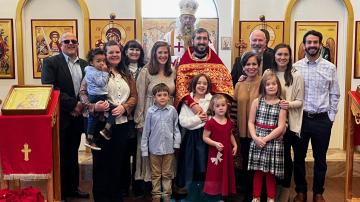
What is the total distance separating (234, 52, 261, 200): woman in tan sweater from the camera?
374 centimetres

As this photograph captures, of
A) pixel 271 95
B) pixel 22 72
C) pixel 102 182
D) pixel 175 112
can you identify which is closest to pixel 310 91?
pixel 271 95

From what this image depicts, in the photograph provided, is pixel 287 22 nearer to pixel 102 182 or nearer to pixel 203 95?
pixel 203 95

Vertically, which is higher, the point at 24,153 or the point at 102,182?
the point at 24,153

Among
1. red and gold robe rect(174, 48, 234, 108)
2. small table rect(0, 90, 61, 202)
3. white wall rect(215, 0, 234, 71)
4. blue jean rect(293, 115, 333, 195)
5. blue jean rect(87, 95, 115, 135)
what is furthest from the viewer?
white wall rect(215, 0, 234, 71)

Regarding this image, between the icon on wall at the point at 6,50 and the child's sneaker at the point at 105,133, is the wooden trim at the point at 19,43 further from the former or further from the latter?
the child's sneaker at the point at 105,133

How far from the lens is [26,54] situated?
5555 millimetres

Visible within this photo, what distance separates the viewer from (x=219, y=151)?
12.0ft

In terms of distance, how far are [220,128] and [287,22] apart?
95.1 inches

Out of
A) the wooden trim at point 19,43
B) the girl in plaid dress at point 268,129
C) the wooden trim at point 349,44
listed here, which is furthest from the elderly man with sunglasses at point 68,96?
the wooden trim at point 349,44

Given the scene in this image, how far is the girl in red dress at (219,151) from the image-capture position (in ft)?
12.0

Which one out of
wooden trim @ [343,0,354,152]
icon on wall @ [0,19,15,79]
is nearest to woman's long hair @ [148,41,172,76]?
icon on wall @ [0,19,15,79]

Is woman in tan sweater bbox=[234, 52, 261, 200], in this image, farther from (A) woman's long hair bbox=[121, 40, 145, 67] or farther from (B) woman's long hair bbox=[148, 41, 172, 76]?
(A) woman's long hair bbox=[121, 40, 145, 67]

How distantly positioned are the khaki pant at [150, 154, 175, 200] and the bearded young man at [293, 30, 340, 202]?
1.13 metres

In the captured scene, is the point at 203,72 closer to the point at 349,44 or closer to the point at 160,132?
the point at 160,132
